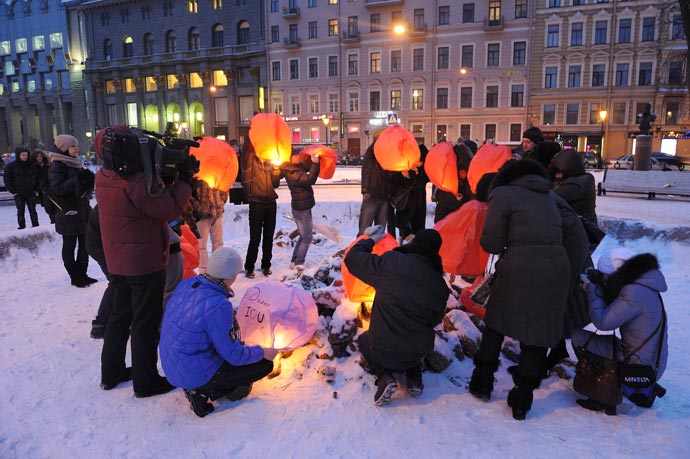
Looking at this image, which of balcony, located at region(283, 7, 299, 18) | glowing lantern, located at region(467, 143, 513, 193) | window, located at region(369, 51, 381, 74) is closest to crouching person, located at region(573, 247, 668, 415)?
glowing lantern, located at region(467, 143, 513, 193)

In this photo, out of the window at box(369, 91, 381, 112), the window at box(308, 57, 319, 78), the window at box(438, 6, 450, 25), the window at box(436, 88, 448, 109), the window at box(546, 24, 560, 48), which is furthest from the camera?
the window at box(308, 57, 319, 78)

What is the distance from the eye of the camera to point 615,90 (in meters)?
33.7

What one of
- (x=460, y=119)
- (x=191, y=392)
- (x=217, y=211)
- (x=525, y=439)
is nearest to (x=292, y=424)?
(x=191, y=392)

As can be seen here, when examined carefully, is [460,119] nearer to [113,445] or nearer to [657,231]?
[657,231]

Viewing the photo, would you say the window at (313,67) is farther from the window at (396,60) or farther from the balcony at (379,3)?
the window at (396,60)

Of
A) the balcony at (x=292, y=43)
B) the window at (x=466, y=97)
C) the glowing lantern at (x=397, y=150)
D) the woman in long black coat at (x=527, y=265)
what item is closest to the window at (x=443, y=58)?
the window at (x=466, y=97)

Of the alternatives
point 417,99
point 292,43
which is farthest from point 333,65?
point 417,99

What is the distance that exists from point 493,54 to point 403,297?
37349mm

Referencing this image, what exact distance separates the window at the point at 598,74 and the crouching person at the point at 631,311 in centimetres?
3686

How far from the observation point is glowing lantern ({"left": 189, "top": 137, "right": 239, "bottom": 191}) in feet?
15.9

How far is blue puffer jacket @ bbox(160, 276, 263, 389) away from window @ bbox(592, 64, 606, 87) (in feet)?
126

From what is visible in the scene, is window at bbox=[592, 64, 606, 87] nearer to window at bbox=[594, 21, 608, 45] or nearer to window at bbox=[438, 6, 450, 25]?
window at bbox=[594, 21, 608, 45]

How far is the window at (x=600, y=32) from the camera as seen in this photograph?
110 ft

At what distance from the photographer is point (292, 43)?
40969mm
